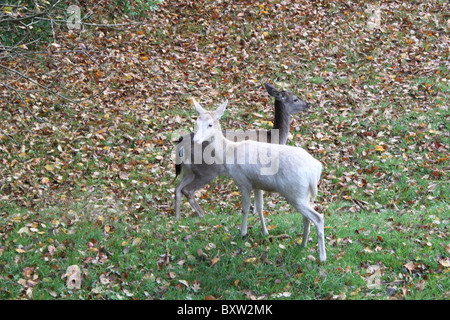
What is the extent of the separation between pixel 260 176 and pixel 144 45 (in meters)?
8.12

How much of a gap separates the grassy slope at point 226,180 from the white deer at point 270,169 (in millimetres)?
550

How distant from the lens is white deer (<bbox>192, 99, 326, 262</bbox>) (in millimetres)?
5504

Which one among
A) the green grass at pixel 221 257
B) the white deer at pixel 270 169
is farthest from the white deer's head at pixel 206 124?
the green grass at pixel 221 257

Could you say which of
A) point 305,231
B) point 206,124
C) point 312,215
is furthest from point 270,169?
point 206,124

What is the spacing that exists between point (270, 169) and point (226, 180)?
315 cm

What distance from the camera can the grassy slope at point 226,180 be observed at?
18.0 feet

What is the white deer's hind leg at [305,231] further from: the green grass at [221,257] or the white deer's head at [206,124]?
the white deer's head at [206,124]

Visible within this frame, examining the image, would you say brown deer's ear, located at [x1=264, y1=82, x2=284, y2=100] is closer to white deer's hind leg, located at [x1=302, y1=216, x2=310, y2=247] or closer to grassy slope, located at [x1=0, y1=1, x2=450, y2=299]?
grassy slope, located at [x1=0, y1=1, x2=450, y2=299]

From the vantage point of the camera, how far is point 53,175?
8.45 metres

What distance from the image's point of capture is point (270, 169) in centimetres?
571

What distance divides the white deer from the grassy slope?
0.55m

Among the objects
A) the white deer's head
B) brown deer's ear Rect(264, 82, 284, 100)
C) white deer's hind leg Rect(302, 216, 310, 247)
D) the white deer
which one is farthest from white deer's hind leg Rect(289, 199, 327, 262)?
brown deer's ear Rect(264, 82, 284, 100)
